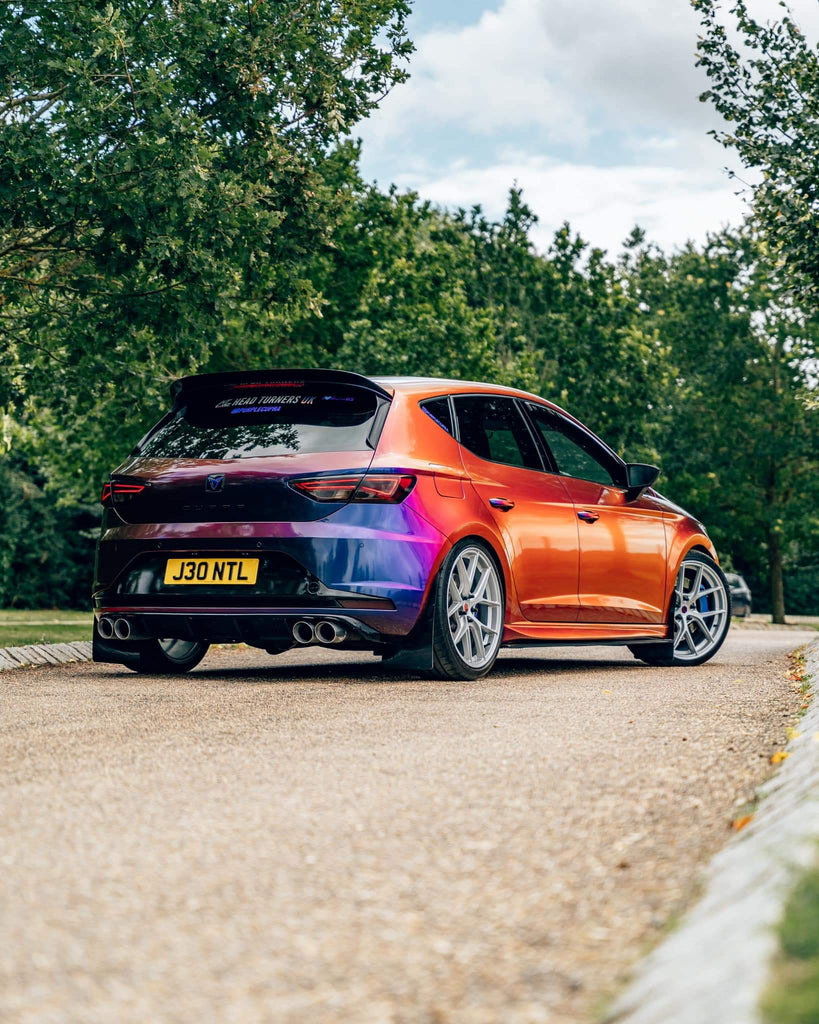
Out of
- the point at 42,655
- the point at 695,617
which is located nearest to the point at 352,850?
the point at 695,617

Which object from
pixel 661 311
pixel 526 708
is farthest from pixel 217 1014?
pixel 661 311

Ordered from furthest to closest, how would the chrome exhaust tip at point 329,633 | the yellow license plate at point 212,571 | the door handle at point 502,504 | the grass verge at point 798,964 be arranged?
1. the door handle at point 502,504
2. the yellow license plate at point 212,571
3. the chrome exhaust tip at point 329,633
4. the grass verge at point 798,964

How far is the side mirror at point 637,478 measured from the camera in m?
9.67

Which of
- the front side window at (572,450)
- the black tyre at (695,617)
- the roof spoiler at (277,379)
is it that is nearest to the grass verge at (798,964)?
the roof spoiler at (277,379)

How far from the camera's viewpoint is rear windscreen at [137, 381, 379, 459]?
793 cm

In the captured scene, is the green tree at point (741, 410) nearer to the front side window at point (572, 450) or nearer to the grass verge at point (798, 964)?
the front side window at point (572, 450)

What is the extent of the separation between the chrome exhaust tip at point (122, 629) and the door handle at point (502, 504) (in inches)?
90.4

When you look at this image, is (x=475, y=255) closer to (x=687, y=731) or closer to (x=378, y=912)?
(x=687, y=731)

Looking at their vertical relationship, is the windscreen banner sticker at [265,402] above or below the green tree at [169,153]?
below

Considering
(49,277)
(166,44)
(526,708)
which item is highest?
(166,44)

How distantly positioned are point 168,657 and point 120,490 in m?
1.46

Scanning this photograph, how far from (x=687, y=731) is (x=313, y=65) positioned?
902 centimetres

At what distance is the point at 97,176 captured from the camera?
1084 cm

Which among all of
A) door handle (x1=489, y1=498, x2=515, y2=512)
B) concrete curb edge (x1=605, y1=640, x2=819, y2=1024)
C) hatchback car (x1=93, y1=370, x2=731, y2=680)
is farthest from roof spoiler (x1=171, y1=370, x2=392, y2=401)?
concrete curb edge (x1=605, y1=640, x2=819, y2=1024)
